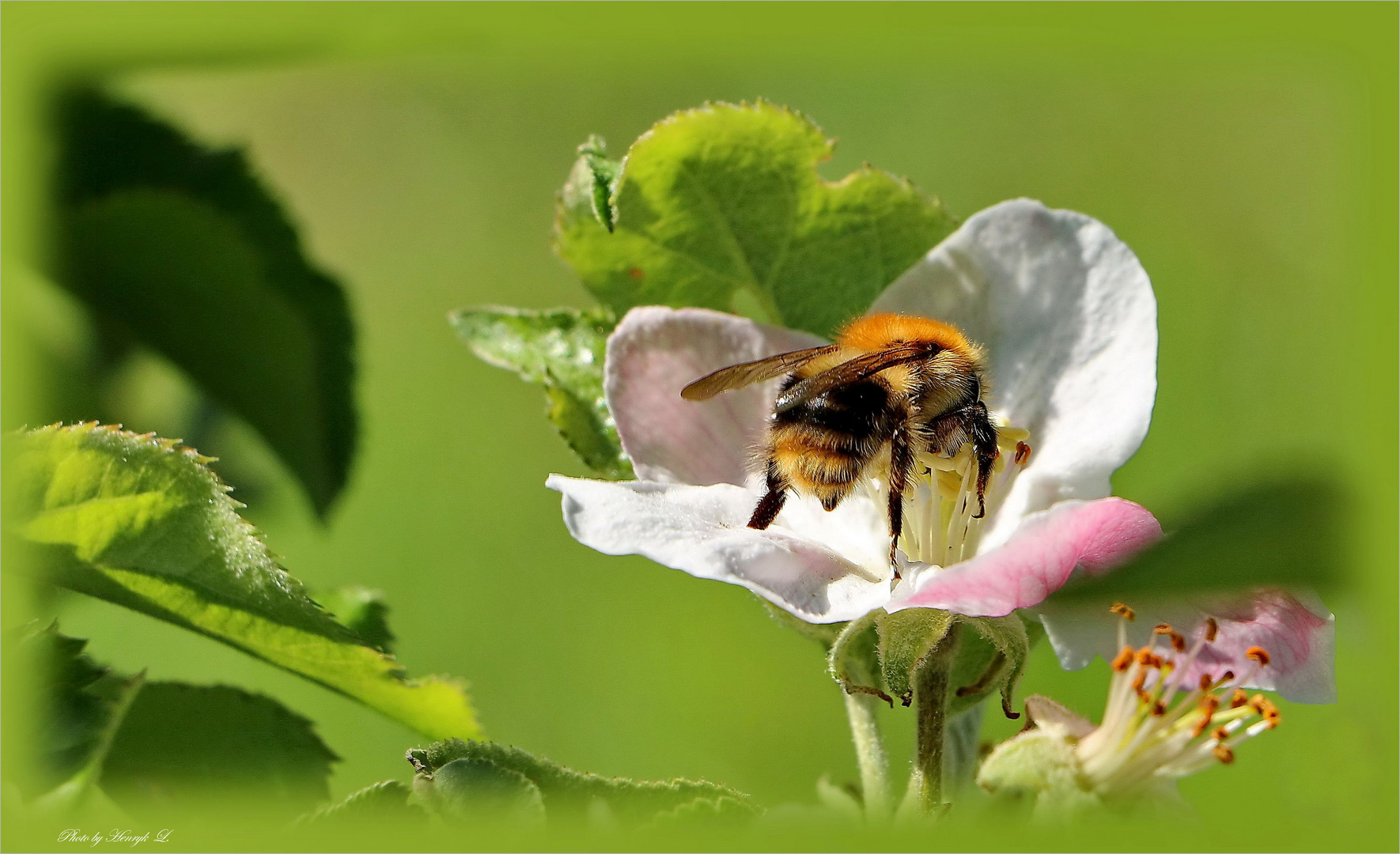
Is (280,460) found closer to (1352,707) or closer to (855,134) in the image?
(1352,707)

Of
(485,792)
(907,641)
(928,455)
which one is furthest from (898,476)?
(485,792)

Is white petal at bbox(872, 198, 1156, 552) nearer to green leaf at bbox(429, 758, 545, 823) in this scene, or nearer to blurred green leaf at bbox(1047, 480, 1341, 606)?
blurred green leaf at bbox(1047, 480, 1341, 606)

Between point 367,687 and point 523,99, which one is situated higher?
point 523,99

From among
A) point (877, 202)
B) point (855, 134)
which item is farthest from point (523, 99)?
point (877, 202)

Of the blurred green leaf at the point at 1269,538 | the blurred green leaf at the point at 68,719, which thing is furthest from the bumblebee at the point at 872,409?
the blurred green leaf at the point at 68,719

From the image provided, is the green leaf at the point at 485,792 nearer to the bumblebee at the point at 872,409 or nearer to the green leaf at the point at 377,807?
the green leaf at the point at 377,807

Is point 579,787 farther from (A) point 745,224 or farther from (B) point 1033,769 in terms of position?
(A) point 745,224

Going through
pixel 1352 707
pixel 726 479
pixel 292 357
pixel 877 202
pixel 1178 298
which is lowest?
pixel 1352 707
